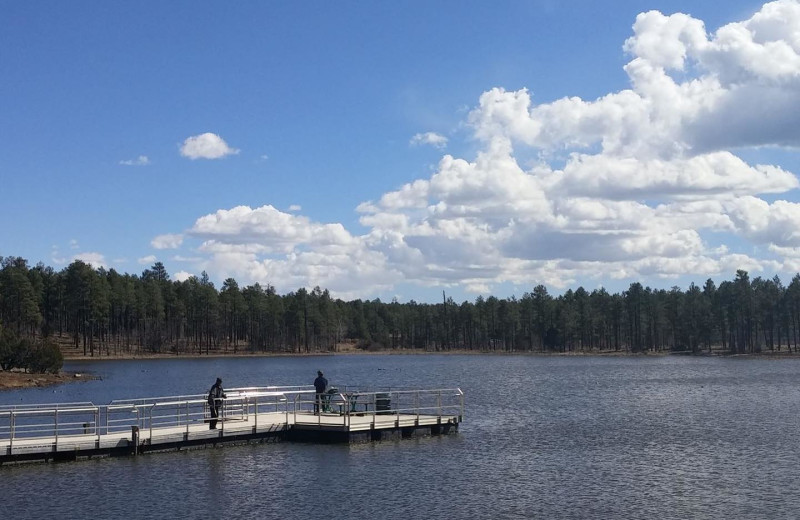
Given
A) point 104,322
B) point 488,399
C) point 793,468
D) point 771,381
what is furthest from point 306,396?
point 104,322

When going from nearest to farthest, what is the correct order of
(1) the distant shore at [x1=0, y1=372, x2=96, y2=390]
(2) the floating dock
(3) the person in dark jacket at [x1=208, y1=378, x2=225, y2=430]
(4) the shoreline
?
(2) the floating dock
(3) the person in dark jacket at [x1=208, y1=378, x2=225, y2=430]
(4) the shoreline
(1) the distant shore at [x1=0, y1=372, x2=96, y2=390]

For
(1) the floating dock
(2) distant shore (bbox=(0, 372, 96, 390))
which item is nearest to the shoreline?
(2) distant shore (bbox=(0, 372, 96, 390))

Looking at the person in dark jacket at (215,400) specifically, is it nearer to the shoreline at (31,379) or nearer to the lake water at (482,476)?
the lake water at (482,476)

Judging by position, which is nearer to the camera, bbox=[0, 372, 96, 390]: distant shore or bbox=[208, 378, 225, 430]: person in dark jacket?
bbox=[208, 378, 225, 430]: person in dark jacket

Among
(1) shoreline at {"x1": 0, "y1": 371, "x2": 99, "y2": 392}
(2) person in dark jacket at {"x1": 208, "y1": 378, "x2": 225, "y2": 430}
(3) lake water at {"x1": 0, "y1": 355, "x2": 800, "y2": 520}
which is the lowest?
(3) lake water at {"x1": 0, "y1": 355, "x2": 800, "y2": 520}

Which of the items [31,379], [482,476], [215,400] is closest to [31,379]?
[31,379]

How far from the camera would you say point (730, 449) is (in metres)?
44.1

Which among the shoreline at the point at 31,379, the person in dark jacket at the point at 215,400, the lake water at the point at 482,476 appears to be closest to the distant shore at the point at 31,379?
the shoreline at the point at 31,379

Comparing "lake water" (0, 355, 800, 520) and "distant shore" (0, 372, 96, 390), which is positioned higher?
"distant shore" (0, 372, 96, 390)

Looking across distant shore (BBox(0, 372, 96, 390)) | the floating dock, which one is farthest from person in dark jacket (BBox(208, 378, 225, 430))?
distant shore (BBox(0, 372, 96, 390))

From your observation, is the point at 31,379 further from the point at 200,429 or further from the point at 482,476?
the point at 482,476

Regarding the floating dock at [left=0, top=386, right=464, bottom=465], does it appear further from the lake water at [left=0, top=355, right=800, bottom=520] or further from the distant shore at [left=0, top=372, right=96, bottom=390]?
the distant shore at [left=0, top=372, right=96, bottom=390]

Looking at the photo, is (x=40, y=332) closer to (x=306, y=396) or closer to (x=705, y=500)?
(x=306, y=396)

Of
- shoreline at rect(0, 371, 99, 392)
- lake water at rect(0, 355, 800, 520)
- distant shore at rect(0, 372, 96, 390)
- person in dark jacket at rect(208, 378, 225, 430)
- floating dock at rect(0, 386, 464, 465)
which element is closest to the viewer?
lake water at rect(0, 355, 800, 520)
